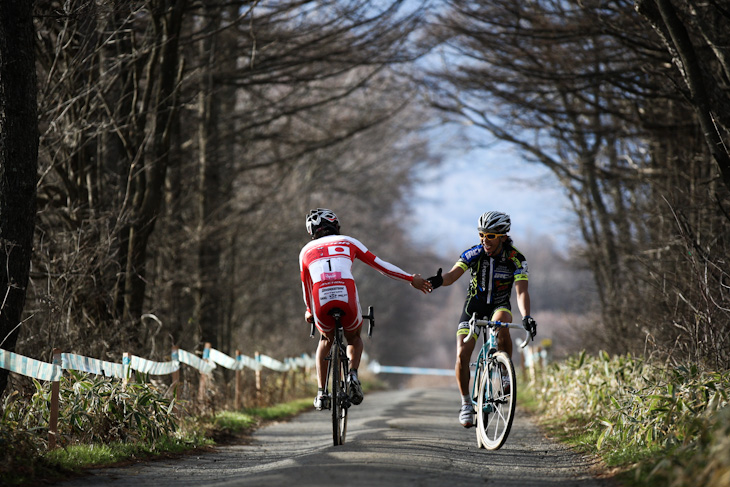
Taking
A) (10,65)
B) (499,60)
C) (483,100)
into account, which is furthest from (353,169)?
(10,65)

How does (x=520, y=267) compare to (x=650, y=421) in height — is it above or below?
above

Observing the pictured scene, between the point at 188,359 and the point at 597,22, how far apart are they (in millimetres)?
7422

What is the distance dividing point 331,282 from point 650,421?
3.10 metres

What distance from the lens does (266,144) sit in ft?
93.0

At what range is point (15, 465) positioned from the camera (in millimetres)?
6781

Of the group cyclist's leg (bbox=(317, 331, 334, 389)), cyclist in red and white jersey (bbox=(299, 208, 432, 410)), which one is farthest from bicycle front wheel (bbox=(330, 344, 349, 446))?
cyclist's leg (bbox=(317, 331, 334, 389))

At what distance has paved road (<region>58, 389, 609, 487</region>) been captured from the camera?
21.1 feet

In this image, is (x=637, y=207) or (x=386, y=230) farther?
(x=386, y=230)

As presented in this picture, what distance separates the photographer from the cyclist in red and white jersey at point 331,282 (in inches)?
343

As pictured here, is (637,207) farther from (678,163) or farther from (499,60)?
(499,60)

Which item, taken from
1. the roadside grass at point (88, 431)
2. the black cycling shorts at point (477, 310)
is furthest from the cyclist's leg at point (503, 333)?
the roadside grass at point (88, 431)

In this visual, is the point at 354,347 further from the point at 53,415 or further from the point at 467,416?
the point at 53,415

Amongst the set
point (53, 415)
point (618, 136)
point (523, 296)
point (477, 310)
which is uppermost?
point (618, 136)

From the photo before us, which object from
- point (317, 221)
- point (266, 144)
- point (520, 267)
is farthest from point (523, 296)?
point (266, 144)
